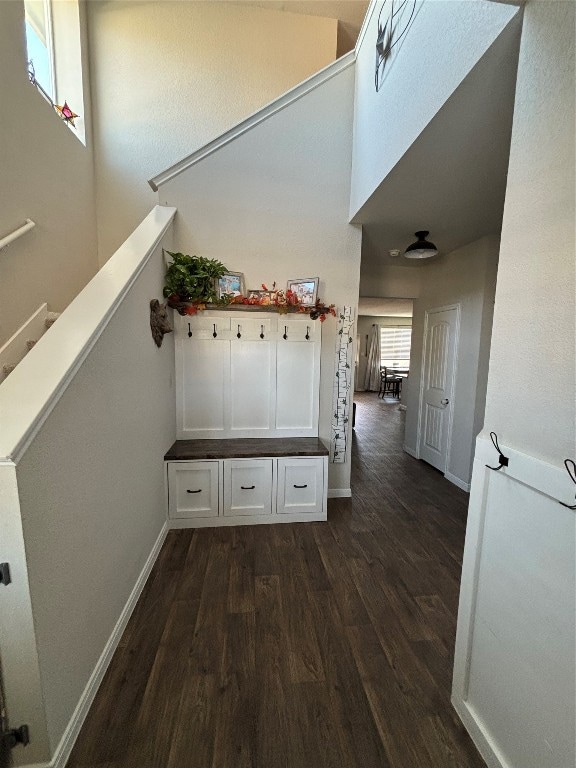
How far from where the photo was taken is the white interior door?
11.6ft

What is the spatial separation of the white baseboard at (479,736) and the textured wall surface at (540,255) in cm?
105

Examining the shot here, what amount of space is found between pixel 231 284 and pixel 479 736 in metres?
2.93

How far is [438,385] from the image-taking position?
3775 mm

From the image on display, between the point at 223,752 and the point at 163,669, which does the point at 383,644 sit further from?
the point at 163,669

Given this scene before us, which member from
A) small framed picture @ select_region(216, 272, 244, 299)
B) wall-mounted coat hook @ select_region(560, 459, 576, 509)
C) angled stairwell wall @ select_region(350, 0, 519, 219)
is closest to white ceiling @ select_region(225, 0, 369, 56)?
angled stairwell wall @ select_region(350, 0, 519, 219)

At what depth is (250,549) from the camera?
2.22 meters

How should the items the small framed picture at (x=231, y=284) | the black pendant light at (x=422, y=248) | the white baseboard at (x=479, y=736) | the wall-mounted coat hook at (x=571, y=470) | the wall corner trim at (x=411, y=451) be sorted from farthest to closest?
the wall corner trim at (x=411, y=451), the black pendant light at (x=422, y=248), the small framed picture at (x=231, y=284), the white baseboard at (x=479, y=736), the wall-mounted coat hook at (x=571, y=470)

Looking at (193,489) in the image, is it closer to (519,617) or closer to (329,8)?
(519,617)

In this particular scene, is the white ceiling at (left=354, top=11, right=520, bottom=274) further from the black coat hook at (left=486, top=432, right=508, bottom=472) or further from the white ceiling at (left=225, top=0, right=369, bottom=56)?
the white ceiling at (left=225, top=0, right=369, bottom=56)

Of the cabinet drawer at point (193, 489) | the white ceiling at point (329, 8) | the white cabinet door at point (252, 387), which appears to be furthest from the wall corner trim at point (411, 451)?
the white ceiling at point (329, 8)

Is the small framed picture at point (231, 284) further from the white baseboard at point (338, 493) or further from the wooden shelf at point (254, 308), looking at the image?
the white baseboard at point (338, 493)

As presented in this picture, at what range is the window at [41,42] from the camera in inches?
112

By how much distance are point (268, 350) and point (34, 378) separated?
182 cm

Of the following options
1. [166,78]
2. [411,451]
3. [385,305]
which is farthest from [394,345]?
[166,78]
